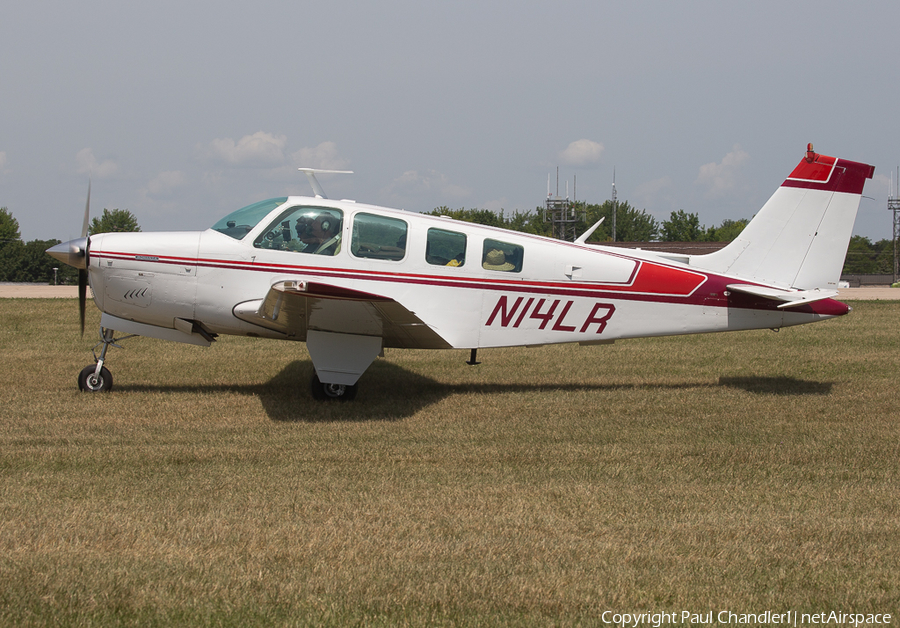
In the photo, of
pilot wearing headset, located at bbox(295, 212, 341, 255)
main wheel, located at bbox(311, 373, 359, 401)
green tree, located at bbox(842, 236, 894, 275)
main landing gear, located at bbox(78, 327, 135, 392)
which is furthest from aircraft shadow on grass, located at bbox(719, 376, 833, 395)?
green tree, located at bbox(842, 236, 894, 275)

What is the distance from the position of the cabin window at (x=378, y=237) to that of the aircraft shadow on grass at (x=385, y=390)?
173cm

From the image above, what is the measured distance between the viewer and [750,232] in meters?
9.05

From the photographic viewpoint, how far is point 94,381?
8.64 meters

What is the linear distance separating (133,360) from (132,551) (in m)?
7.80

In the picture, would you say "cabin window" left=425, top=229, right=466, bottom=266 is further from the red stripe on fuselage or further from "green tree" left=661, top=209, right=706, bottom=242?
"green tree" left=661, top=209, right=706, bottom=242

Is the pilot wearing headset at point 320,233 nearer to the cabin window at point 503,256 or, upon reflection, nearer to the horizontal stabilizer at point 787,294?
the cabin window at point 503,256

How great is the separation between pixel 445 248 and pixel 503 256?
696 millimetres

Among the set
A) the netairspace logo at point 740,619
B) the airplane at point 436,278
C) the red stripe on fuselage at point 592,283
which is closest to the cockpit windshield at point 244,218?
the airplane at point 436,278

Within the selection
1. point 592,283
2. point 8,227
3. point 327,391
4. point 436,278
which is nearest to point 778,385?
point 592,283

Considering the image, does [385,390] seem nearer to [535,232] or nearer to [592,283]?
[592,283]

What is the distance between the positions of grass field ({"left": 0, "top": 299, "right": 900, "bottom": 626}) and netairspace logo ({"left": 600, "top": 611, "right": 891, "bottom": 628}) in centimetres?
7

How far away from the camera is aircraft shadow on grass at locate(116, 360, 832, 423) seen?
25.8 ft

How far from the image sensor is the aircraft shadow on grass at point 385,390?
788 cm

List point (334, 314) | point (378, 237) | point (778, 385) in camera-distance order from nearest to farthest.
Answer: point (334, 314), point (378, 237), point (778, 385)
